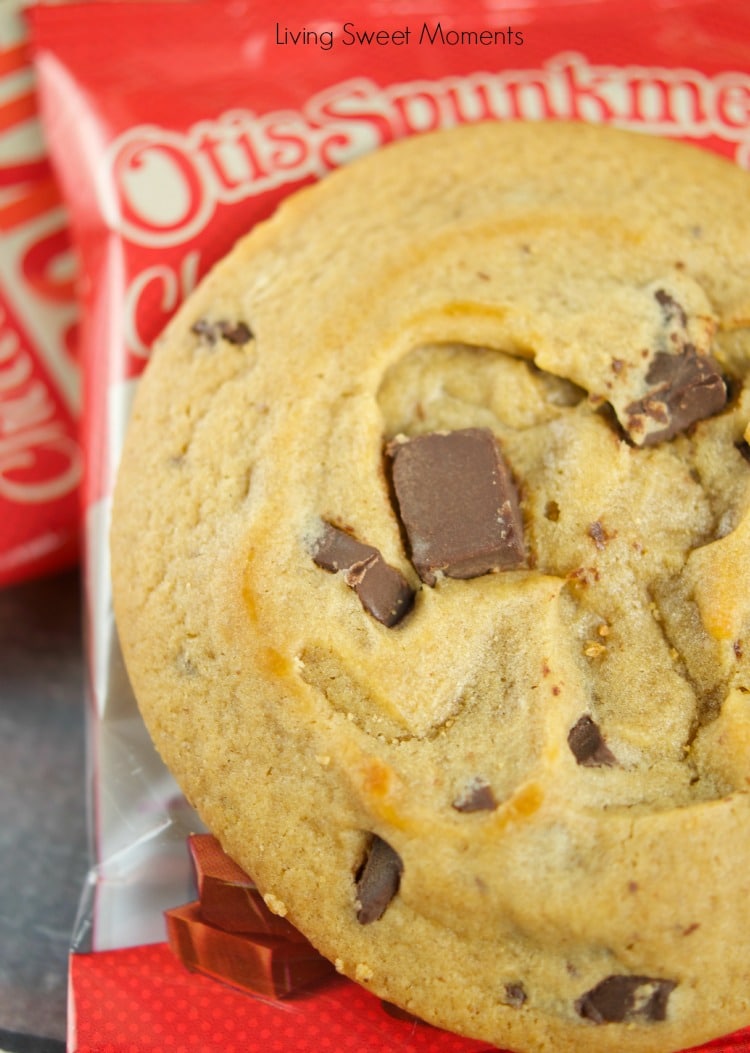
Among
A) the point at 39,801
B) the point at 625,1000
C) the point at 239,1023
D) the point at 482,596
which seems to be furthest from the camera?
the point at 39,801

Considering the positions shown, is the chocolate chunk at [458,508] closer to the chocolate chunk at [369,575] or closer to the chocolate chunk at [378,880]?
A: the chocolate chunk at [369,575]

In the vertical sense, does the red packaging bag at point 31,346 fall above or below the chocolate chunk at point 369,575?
above

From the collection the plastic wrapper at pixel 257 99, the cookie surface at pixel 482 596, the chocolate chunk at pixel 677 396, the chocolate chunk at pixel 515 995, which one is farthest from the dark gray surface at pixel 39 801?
the chocolate chunk at pixel 677 396

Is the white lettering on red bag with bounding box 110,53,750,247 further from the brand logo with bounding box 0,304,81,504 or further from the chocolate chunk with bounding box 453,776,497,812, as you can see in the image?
the chocolate chunk with bounding box 453,776,497,812

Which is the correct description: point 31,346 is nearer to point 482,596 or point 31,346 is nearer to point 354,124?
point 354,124

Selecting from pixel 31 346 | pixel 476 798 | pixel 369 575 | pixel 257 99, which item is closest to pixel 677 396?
pixel 369 575

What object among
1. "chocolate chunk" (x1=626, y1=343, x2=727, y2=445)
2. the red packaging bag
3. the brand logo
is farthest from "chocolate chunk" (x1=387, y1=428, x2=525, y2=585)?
the brand logo
